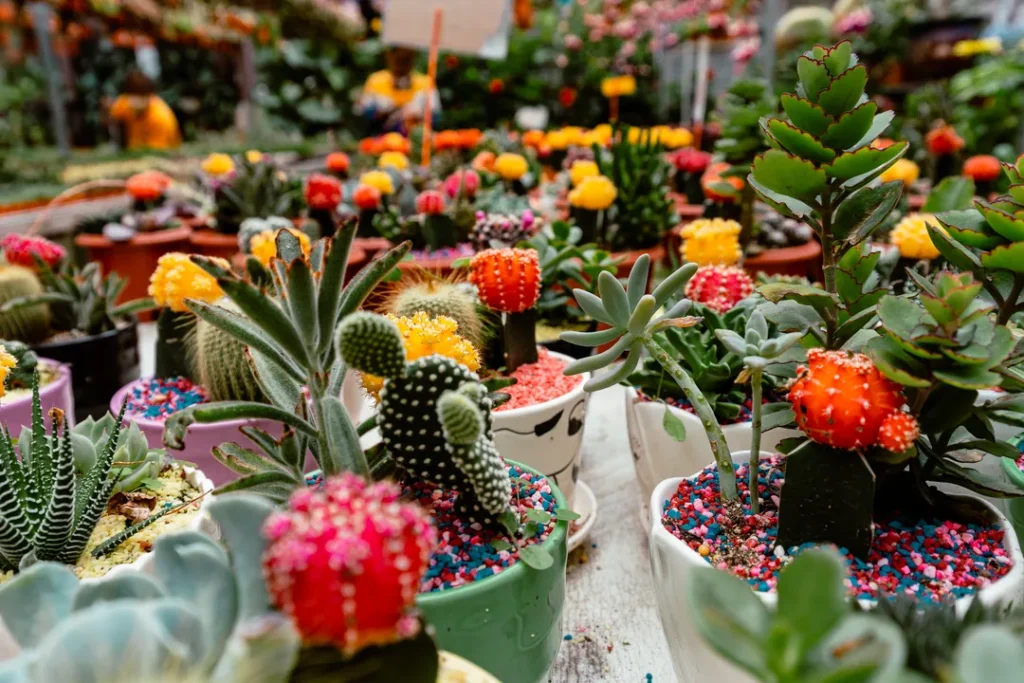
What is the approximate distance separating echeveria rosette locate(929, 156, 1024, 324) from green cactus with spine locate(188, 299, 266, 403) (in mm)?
1083

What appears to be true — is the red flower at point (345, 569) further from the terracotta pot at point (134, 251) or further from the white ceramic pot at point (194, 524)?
the terracotta pot at point (134, 251)

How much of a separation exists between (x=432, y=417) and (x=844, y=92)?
0.57 metres

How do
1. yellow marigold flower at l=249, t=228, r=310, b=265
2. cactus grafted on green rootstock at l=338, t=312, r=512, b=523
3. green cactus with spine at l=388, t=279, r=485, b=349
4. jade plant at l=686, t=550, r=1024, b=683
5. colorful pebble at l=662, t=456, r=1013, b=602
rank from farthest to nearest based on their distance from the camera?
yellow marigold flower at l=249, t=228, r=310, b=265
green cactus with spine at l=388, t=279, r=485, b=349
colorful pebble at l=662, t=456, r=1013, b=602
cactus grafted on green rootstock at l=338, t=312, r=512, b=523
jade plant at l=686, t=550, r=1024, b=683

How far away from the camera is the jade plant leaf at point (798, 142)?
811 millimetres

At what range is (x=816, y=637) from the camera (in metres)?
0.43

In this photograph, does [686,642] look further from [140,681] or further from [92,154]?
[92,154]

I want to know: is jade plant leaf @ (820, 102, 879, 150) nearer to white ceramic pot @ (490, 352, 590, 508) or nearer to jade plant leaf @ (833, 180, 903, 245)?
jade plant leaf @ (833, 180, 903, 245)

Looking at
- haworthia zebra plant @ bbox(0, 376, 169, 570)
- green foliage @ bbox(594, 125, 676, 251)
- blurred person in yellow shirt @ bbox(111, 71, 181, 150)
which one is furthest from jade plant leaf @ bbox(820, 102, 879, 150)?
blurred person in yellow shirt @ bbox(111, 71, 181, 150)

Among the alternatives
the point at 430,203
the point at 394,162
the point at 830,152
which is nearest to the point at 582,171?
the point at 430,203

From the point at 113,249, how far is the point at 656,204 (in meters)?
1.91

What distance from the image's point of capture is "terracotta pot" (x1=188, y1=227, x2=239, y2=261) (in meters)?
2.49

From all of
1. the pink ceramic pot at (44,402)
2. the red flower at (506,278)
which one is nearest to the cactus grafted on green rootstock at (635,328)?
the red flower at (506,278)

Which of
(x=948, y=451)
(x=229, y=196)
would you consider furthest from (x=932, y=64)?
(x=948, y=451)

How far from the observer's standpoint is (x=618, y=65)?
5.51 meters
